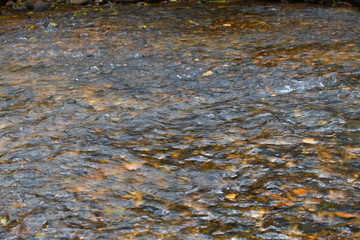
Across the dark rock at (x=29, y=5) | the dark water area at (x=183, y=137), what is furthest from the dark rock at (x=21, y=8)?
the dark water area at (x=183, y=137)

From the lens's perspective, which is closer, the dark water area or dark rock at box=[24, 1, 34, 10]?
the dark water area

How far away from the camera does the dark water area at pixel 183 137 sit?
99.6 inches

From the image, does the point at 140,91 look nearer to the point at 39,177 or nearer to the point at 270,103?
the point at 270,103

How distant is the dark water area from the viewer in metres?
2.53

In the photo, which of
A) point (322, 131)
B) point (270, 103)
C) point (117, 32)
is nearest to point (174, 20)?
point (117, 32)

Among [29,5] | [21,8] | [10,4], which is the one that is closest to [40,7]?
[29,5]

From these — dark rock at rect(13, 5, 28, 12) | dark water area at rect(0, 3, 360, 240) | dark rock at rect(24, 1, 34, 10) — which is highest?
dark rock at rect(24, 1, 34, 10)

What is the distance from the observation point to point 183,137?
146 inches

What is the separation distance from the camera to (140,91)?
493 cm

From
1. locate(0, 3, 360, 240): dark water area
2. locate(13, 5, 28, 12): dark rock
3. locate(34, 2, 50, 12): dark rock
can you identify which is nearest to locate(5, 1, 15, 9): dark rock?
locate(13, 5, 28, 12): dark rock

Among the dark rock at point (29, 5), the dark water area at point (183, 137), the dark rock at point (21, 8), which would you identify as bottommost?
the dark water area at point (183, 137)

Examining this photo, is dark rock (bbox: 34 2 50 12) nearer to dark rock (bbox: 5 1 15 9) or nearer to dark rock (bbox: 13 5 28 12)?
dark rock (bbox: 13 5 28 12)

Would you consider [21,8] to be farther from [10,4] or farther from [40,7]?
[10,4]

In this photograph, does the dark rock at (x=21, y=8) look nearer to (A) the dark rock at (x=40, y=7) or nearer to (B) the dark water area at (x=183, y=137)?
(A) the dark rock at (x=40, y=7)
